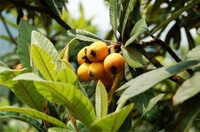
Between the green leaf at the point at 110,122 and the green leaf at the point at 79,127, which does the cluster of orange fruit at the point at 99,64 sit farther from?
the green leaf at the point at 110,122

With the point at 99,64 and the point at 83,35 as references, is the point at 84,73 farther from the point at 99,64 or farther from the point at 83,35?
the point at 83,35

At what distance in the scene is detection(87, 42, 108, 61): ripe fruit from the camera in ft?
3.62

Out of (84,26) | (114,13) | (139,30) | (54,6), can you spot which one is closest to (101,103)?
(139,30)

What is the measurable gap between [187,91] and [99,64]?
474mm

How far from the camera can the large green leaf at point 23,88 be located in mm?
969

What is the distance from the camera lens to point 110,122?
811 millimetres

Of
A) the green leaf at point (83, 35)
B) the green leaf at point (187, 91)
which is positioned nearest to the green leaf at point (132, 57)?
the green leaf at point (83, 35)

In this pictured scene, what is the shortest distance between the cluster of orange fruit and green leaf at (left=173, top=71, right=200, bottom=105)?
14.6 inches

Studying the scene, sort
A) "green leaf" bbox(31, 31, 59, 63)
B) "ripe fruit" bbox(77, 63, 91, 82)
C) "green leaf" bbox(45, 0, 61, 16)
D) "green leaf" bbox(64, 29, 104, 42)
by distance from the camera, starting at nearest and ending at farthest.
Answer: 1. "green leaf" bbox(31, 31, 59, 63)
2. "ripe fruit" bbox(77, 63, 91, 82)
3. "green leaf" bbox(64, 29, 104, 42)
4. "green leaf" bbox(45, 0, 61, 16)

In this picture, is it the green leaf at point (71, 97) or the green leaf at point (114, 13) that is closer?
the green leaf at point (71, 97)

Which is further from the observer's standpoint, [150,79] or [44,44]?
[44,44]

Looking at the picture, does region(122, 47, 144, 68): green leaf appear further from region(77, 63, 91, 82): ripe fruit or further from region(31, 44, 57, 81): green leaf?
region(31, 44, 57, 81): green leaf

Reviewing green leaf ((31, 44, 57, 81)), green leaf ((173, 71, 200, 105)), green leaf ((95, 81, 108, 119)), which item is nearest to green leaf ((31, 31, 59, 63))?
green leaf ((31, 44, 57, 81))

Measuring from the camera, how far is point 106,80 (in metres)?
1.16
